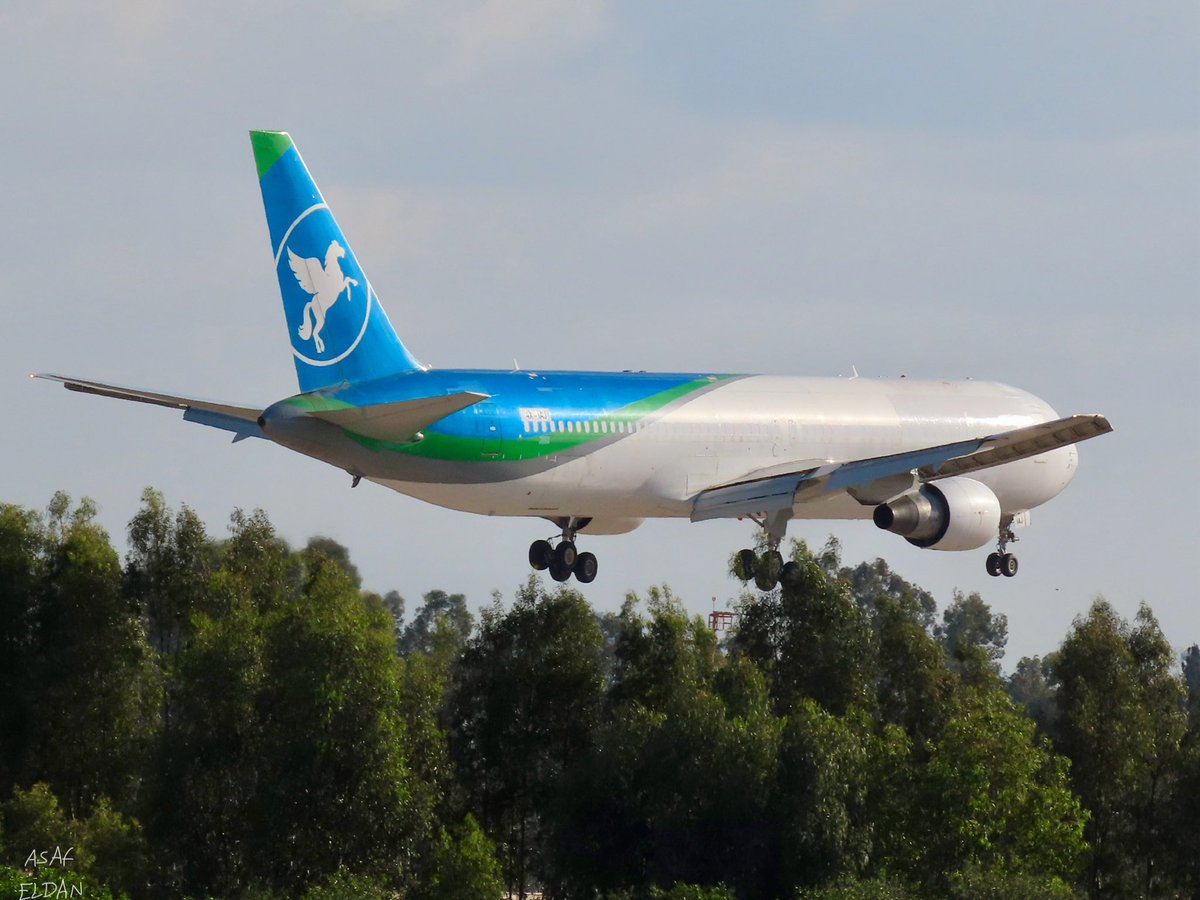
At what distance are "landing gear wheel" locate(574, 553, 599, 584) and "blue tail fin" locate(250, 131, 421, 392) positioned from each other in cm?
962

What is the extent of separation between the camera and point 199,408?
54906 mm

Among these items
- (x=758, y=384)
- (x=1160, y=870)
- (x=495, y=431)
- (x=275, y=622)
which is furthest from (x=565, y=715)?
(x=495, y=431)

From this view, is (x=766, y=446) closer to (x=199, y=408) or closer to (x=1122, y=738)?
(x=199, y=408)

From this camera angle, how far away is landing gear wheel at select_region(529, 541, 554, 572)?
62.5m

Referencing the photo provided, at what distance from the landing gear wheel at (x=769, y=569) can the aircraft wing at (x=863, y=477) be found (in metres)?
1.31

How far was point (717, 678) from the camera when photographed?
96188 mm

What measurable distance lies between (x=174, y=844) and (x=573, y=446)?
104 feet

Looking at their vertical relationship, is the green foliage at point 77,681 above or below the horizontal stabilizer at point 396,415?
below

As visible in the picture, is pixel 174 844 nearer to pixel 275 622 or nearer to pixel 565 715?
pixel 275 622

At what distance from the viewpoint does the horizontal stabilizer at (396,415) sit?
5050 cm

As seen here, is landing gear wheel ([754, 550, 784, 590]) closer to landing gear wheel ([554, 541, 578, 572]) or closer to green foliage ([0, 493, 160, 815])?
landing gear wheel ([554, 541, 578, 572])

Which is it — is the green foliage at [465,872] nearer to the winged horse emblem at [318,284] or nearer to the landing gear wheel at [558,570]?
the landing gear wheel at [558,570]

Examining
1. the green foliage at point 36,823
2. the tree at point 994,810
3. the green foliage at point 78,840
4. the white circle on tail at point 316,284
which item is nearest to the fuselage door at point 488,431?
the white circle on tail at point 316,284

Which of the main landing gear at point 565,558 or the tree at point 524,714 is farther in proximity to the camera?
the tree at point 524,714
